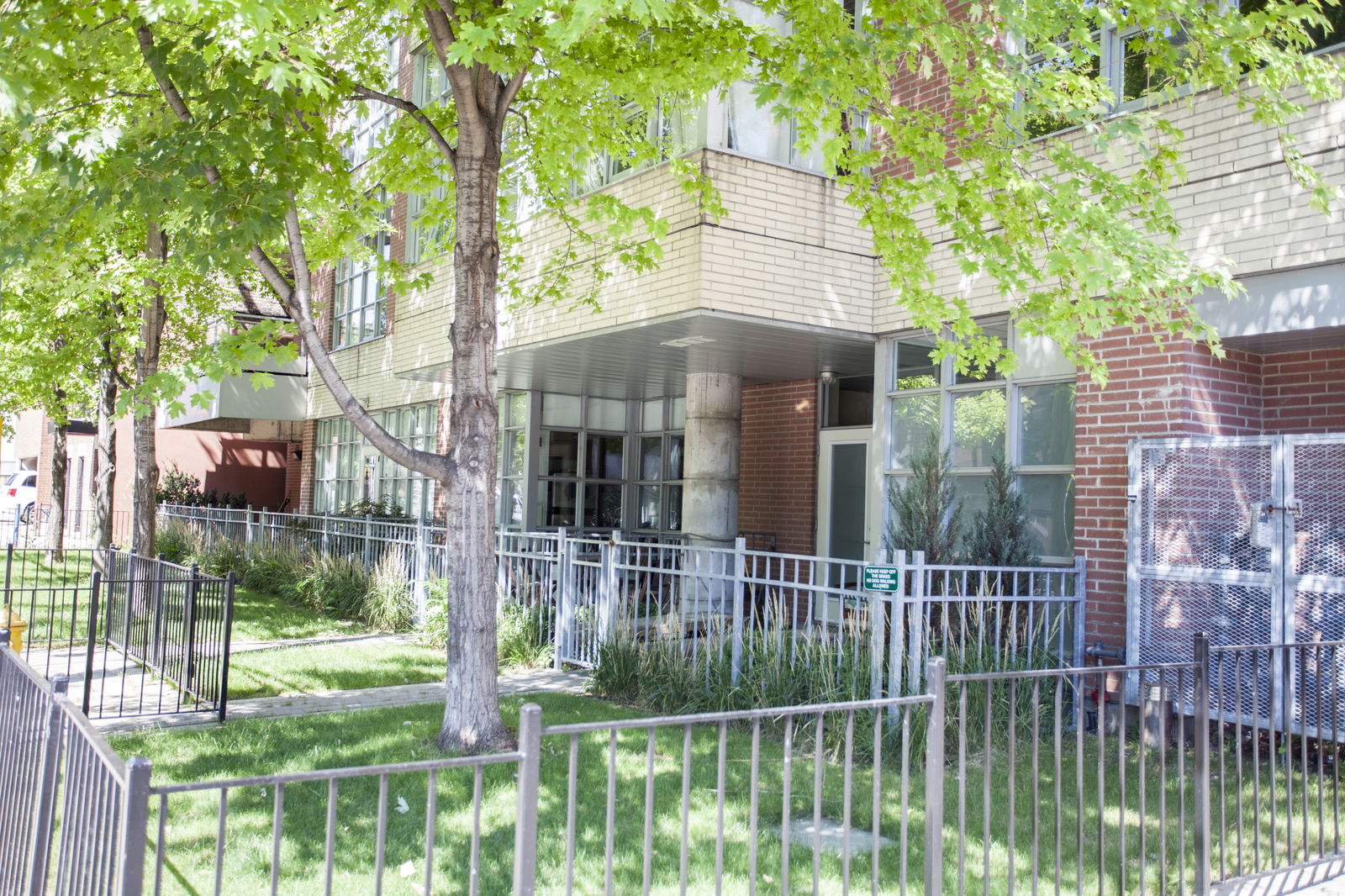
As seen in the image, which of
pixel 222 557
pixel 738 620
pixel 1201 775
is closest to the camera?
pixel 1201 775

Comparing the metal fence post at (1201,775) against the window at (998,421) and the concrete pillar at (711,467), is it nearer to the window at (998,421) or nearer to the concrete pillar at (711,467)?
the window at (998,421)

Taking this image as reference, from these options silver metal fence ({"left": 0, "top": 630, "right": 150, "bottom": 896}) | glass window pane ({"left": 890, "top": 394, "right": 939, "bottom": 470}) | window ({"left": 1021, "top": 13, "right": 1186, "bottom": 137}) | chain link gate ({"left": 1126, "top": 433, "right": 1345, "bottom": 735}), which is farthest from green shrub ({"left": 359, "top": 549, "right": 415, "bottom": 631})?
silver metal fence ({"left": 0, "top": 630, "right": 150, "bottom": 896})

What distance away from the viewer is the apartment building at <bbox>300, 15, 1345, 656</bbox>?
7977 mm

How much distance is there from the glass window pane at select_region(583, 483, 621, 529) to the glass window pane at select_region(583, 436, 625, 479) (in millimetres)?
186

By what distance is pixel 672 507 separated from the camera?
16.0 m

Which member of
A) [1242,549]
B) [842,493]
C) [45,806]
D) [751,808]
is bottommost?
[751,808]

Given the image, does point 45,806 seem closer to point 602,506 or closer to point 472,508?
point 472,508

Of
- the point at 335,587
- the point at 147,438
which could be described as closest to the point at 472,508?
the point at 147,438

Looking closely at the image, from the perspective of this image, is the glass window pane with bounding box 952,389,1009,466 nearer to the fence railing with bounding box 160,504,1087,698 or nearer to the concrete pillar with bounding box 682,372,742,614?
the fence railing with bounding box 160,504,1087,698

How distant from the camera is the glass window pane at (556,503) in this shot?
16469mm

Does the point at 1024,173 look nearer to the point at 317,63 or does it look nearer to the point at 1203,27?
the point at 1203,27

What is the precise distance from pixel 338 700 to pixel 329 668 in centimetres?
145

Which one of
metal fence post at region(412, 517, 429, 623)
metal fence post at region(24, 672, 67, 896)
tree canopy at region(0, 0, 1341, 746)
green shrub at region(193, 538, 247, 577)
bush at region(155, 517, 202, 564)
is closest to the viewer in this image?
metal fence post at region(24, 672, 67, 896)

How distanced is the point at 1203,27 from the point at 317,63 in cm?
591
